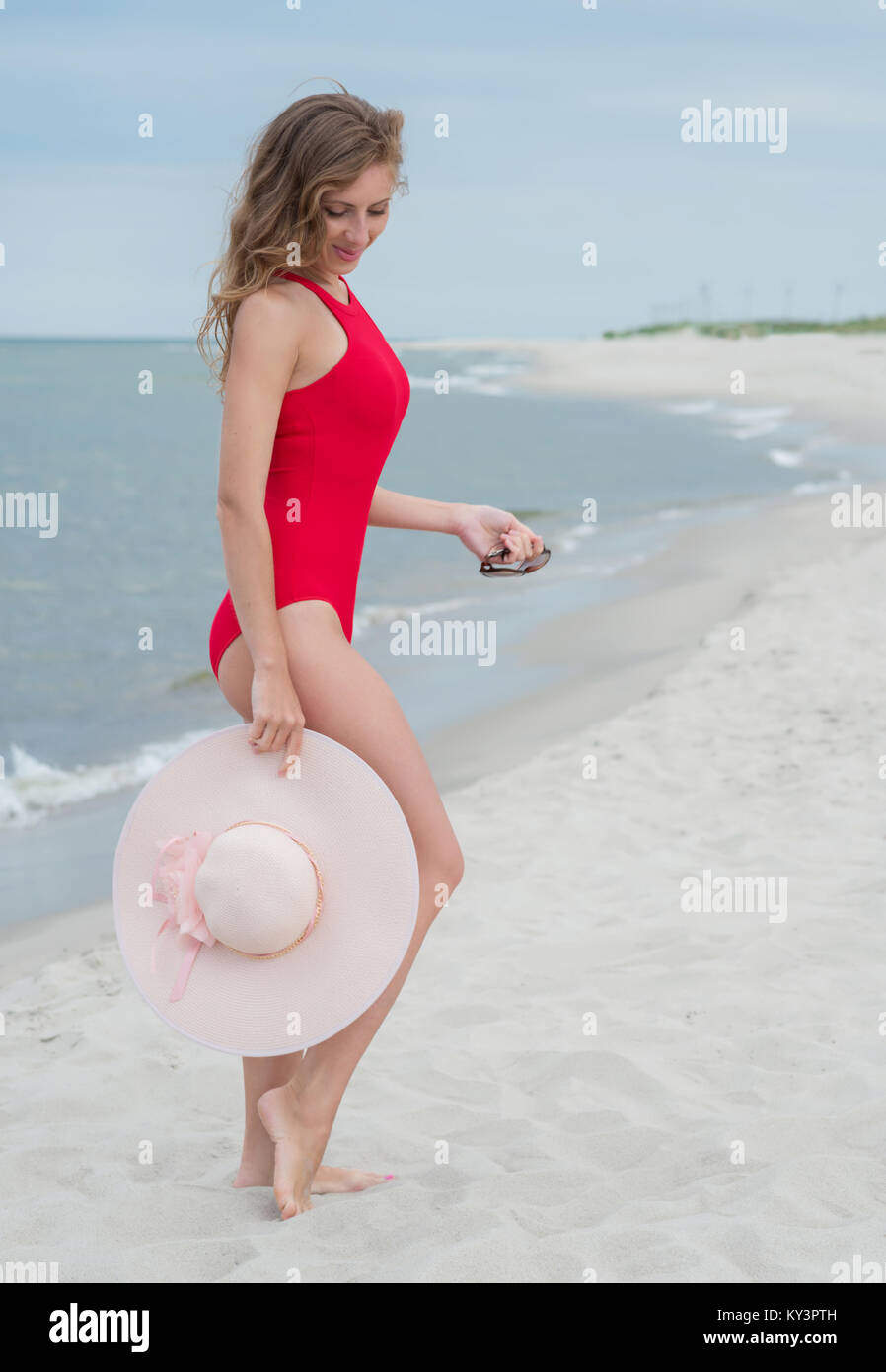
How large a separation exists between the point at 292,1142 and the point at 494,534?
1.22 m

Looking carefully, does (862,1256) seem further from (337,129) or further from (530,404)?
(530,404)

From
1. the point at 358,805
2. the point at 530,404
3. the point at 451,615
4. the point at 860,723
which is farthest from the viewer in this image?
the point at 530,404

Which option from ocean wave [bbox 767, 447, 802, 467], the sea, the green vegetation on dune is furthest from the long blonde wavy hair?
the green vegetation on dune

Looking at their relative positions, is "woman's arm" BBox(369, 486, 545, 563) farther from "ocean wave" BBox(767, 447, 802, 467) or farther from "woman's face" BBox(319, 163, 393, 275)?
"ocean wave" BBox(767, 447, 802, 467)

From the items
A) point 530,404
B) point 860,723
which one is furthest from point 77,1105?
point 530,404

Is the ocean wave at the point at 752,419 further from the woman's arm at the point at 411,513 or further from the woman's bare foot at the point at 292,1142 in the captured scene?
the woman's bare foot at the point at 292,1142

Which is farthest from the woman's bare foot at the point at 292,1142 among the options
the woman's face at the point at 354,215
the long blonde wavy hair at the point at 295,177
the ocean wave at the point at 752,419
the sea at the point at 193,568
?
the ocean wave at the point at 752,419

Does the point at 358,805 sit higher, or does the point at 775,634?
the point at 358,805

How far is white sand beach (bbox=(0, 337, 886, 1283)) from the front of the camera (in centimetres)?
219

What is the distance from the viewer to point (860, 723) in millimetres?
5426

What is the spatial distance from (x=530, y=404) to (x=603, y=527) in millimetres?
21589

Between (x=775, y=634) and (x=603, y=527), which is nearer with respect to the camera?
(x=775, y=634)

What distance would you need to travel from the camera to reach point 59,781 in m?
5.94

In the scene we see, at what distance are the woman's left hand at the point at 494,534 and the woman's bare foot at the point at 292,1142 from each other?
110cm
